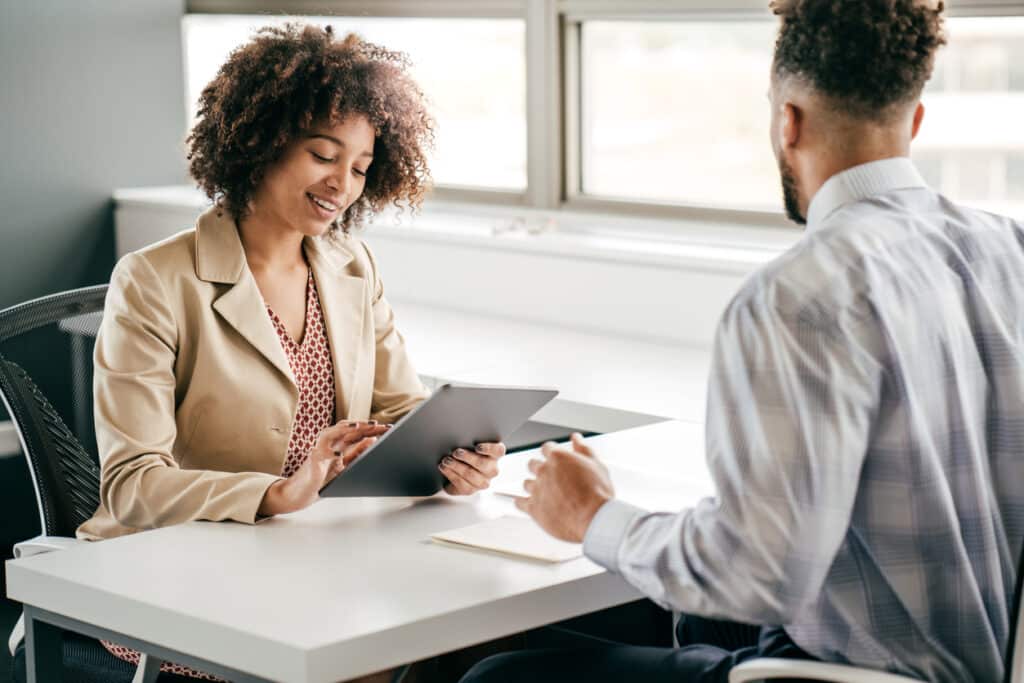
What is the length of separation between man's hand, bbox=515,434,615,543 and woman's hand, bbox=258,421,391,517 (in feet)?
1.11

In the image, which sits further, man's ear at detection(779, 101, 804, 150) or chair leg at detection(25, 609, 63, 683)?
chair leg at detection(25, 609, 63, 683)

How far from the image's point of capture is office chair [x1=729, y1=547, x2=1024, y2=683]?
1.35 meters

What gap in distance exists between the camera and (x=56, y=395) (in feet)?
7.32

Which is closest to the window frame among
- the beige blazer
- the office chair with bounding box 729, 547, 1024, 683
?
the beige blazer

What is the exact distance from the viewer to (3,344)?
2166 mm

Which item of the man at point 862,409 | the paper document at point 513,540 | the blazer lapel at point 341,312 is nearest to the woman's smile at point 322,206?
the blazer lapel at point 341,312

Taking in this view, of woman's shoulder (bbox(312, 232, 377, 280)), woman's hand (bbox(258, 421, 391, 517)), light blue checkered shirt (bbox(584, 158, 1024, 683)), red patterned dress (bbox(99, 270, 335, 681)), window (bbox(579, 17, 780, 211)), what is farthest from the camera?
window (bbox(579, 17, 780, 211))

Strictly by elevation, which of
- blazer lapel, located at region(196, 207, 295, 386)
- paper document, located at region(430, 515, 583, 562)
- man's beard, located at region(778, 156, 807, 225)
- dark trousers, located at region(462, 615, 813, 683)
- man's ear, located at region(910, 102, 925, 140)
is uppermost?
man's ear, located at region(910, 102, 925, 140)

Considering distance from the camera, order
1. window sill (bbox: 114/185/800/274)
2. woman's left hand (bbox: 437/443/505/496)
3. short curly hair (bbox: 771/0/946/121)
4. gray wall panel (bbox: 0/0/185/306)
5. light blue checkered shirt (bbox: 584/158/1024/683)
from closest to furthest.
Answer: light blue checkered shirt (bbox: 584/158/1024/683) < short curly hair (bbox: 771/0/946/121) < woman's left hand (bbox: 437/443/505/496) < window sill (bbox: 114/185/800/274) < gray wall panel (bbox: 0/0/185/306)

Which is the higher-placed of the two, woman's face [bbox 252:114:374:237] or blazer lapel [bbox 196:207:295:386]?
woman's face [bbox 252:114:374:237]

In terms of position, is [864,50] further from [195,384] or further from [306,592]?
[195,384]

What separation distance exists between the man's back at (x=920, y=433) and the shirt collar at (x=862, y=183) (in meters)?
0.01

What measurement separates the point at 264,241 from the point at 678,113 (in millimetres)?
1626

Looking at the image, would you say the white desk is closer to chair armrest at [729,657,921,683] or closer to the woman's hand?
the woman's hand
